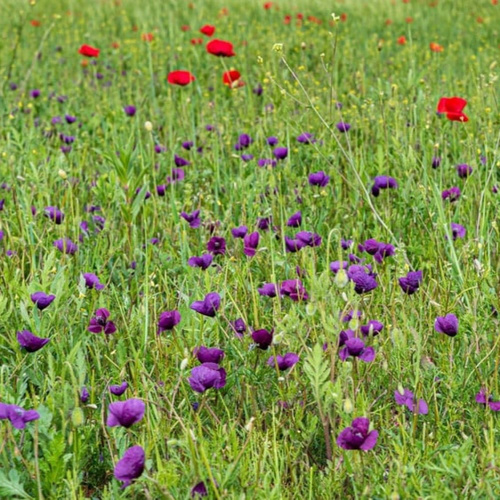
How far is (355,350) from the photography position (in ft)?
4.99

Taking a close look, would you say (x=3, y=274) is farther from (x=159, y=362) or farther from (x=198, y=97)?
(x=198, y=97)

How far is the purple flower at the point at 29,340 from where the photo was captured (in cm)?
161

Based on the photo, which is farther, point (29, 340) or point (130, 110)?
point (130, 110)

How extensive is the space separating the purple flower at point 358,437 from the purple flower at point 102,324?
67 cm

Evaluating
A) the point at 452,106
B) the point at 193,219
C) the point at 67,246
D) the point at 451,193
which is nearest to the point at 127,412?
the point at 67,246

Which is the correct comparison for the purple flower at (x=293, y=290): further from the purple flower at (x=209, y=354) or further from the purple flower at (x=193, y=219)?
the purple flower at (x=193, y=219)

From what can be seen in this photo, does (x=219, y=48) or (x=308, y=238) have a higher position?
(x=219, y=48)

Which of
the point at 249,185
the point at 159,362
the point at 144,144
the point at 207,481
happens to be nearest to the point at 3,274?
the point at 159,362

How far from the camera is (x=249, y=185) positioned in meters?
3.03

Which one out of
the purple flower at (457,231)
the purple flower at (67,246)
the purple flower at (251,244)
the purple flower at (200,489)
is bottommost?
the purple flower at (67,246)

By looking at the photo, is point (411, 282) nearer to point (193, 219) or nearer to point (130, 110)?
point (193, 219)

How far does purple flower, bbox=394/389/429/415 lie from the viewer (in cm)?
153

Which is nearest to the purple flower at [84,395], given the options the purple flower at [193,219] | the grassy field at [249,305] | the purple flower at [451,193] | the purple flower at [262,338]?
the grassy field at [249,305]

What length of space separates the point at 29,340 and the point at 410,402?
79 centimetres
